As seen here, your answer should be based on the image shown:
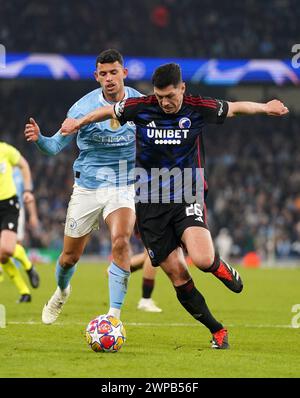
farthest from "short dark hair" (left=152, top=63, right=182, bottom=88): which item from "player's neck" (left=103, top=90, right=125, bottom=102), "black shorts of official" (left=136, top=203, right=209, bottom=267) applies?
"player's neck" (left=103, top=90, right=125, bottom=102)

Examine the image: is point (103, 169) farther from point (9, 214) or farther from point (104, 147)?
point (9, 214)

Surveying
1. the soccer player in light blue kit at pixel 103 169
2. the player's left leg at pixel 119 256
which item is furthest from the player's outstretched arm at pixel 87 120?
the player's left leg at pixel 119 256

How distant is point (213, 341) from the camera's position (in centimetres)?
814

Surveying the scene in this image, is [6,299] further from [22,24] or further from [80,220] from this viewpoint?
[22,24]

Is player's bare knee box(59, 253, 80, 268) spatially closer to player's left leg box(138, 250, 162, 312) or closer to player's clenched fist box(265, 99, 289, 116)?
player's left leg box(138, 250, 162, 312)

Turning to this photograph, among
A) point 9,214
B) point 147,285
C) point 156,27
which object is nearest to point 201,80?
point 156,27

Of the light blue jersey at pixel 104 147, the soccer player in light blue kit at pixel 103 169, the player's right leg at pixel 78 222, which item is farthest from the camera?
the player's right leg at pixel 78 222

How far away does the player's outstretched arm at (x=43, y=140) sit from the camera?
324 inches

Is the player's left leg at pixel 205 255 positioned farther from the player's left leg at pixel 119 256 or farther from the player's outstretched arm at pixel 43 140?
the player's outstretched arm at pixel 43 140

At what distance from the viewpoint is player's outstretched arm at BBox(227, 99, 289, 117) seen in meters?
7.93

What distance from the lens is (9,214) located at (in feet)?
40.8

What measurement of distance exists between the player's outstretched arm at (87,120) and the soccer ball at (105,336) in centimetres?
166

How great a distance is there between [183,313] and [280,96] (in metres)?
23.8

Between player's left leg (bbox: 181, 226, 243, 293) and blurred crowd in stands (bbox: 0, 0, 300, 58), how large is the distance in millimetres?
24792
